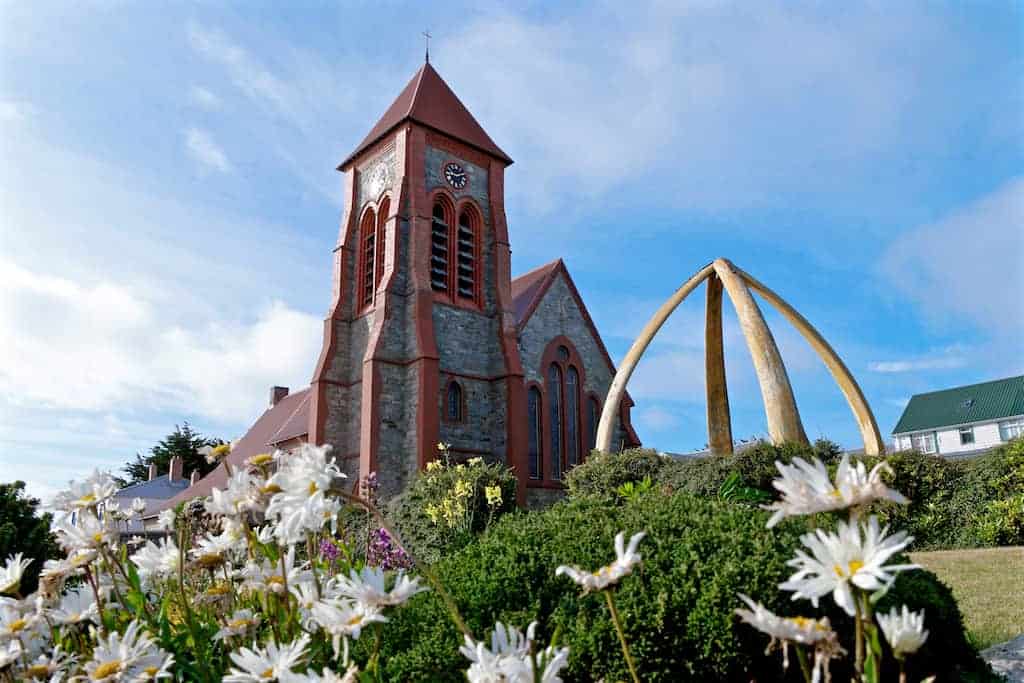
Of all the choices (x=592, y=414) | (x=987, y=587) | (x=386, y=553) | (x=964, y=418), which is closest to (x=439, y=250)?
(x=592, y=414)

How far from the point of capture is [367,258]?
26859 mm

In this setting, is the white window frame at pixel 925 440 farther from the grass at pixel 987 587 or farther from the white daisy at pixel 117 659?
the white daisy at pixel 117 659

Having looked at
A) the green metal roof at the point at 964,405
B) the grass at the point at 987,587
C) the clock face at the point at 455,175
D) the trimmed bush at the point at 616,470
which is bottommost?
the grass at the point at 987,587

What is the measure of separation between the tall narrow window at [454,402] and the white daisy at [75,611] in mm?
21200

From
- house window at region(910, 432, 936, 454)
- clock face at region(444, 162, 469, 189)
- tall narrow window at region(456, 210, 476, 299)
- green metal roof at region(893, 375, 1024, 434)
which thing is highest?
clock face at region(444, 162, 469, 189)

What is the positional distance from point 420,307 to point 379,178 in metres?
6.12

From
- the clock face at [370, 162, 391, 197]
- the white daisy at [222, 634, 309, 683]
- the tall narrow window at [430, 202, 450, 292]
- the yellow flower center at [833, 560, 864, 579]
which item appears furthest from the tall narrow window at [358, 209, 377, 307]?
the yellow flower center at [833, 560, 864, 579]

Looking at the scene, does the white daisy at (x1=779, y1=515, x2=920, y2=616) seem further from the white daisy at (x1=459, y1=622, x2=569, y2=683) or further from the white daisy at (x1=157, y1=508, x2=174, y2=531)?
the white daisy at (x1=157, y1=508, x2=174, y2=531)

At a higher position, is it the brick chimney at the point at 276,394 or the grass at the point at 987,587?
the brick chimney at the point at 276,394

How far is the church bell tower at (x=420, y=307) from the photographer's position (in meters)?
23.2

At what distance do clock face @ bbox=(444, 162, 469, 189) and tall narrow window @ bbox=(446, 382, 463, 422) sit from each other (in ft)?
24.2

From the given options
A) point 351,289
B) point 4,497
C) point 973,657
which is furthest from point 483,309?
point 973,657

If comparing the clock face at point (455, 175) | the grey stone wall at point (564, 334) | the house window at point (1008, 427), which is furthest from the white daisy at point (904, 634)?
the house window at point (1008, 427)

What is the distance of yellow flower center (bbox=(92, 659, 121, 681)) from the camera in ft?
7.61
